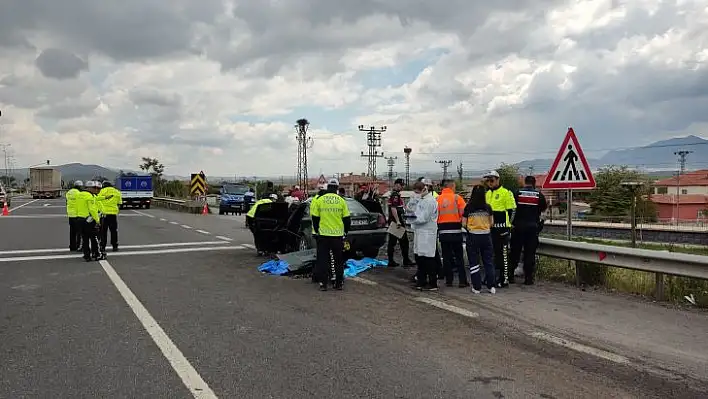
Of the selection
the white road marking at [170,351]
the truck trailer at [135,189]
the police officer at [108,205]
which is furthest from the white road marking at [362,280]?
the truck trailer at [135,189]

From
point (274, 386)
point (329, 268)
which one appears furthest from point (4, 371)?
point (329, 268)

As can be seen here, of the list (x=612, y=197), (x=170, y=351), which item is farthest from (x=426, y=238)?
(x=612, y=197)

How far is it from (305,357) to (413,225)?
4.00 meters

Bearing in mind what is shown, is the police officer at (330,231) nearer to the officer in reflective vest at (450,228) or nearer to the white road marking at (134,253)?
the officer in reflective vest at (450,228)

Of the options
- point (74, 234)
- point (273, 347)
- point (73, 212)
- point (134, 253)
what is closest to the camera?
point (273, 347)

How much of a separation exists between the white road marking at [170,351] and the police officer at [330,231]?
283cm

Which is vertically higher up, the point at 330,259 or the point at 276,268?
the point at 330,259

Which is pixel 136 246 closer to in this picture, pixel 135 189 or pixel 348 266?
pixel 348 266

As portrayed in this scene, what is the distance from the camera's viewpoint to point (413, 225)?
29.6 feet

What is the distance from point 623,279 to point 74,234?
1223cm

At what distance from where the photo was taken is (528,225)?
29.8ft

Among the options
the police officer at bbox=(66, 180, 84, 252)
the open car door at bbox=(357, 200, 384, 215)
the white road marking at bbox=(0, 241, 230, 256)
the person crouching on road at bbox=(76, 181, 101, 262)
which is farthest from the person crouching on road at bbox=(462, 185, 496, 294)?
the white road marking at bbox=(0, 241, 230, 256)

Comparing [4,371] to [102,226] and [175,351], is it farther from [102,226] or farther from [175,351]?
[102,226]

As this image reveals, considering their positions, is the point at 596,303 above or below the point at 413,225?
below
